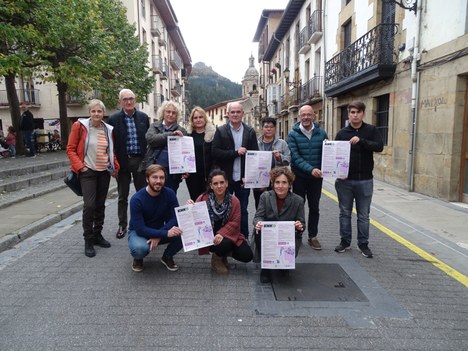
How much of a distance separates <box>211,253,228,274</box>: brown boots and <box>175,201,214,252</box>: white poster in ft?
1.15

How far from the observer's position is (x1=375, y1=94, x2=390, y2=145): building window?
37.3 feet

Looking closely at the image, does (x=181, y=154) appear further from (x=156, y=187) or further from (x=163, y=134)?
(x=156, y=187)

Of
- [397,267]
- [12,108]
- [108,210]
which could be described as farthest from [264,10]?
[397,267]

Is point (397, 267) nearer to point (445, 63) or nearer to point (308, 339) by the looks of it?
point (308, 339)

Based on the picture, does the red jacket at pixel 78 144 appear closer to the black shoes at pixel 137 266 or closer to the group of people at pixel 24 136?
the black shoes at pixel 137 266

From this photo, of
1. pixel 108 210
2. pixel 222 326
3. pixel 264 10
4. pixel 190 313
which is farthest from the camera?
pixel 264 10

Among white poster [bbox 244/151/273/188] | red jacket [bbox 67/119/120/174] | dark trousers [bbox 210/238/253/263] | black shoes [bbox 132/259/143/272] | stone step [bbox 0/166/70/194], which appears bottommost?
black shoes [bbox 132/259/143/272]

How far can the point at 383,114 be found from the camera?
11672 mm

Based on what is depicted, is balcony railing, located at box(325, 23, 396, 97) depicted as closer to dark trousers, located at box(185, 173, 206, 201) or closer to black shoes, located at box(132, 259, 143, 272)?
dark trousers, located at box(185, 173, 206, 201)

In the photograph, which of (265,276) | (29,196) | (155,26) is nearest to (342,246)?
(265,276)

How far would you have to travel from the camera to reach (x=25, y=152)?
14.6 meters

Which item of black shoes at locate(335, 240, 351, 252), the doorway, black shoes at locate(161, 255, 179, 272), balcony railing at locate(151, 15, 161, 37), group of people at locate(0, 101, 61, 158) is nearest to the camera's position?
black shoes at locate(161, 255, 179, 272)

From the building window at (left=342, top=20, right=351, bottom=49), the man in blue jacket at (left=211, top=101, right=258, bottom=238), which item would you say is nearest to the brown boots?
the man in blue jacket at (left=211, top=101, right=258, bottom=238)

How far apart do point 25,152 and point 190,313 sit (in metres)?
14.4
